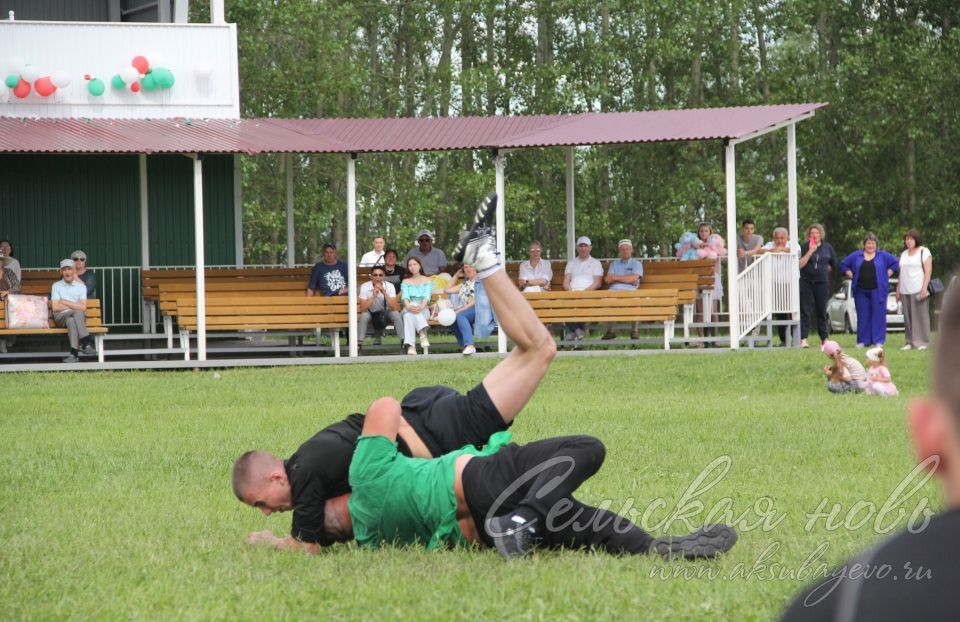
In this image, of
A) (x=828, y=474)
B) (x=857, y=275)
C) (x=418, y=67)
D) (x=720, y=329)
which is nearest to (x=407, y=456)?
(x=828, y=474)

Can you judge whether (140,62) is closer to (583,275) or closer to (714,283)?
(583,275)

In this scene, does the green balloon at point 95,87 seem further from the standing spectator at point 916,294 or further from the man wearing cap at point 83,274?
the standing spectator at point 916,294

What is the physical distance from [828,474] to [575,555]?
330 cm

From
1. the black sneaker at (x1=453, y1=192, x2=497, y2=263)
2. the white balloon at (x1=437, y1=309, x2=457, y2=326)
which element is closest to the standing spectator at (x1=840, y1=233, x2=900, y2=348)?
the white balloon at (x1=437, y1=309, x2=457, y2=326)

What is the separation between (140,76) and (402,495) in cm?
1782

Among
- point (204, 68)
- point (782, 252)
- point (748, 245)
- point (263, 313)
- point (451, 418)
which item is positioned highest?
point (204, 68)

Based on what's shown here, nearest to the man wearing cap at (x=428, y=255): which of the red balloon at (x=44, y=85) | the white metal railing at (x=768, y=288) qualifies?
the white metal railing at (x=768, y=288)

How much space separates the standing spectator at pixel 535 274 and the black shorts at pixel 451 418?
1540 cm

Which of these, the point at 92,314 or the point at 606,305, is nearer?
the point at 92,314

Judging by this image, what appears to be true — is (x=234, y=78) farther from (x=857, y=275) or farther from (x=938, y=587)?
(x=938, y=587)

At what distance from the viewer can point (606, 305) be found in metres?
21.2

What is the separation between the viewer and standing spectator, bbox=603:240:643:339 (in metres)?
22.2

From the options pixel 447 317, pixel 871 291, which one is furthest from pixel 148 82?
pixel 871 291

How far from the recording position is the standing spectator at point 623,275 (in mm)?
22234
